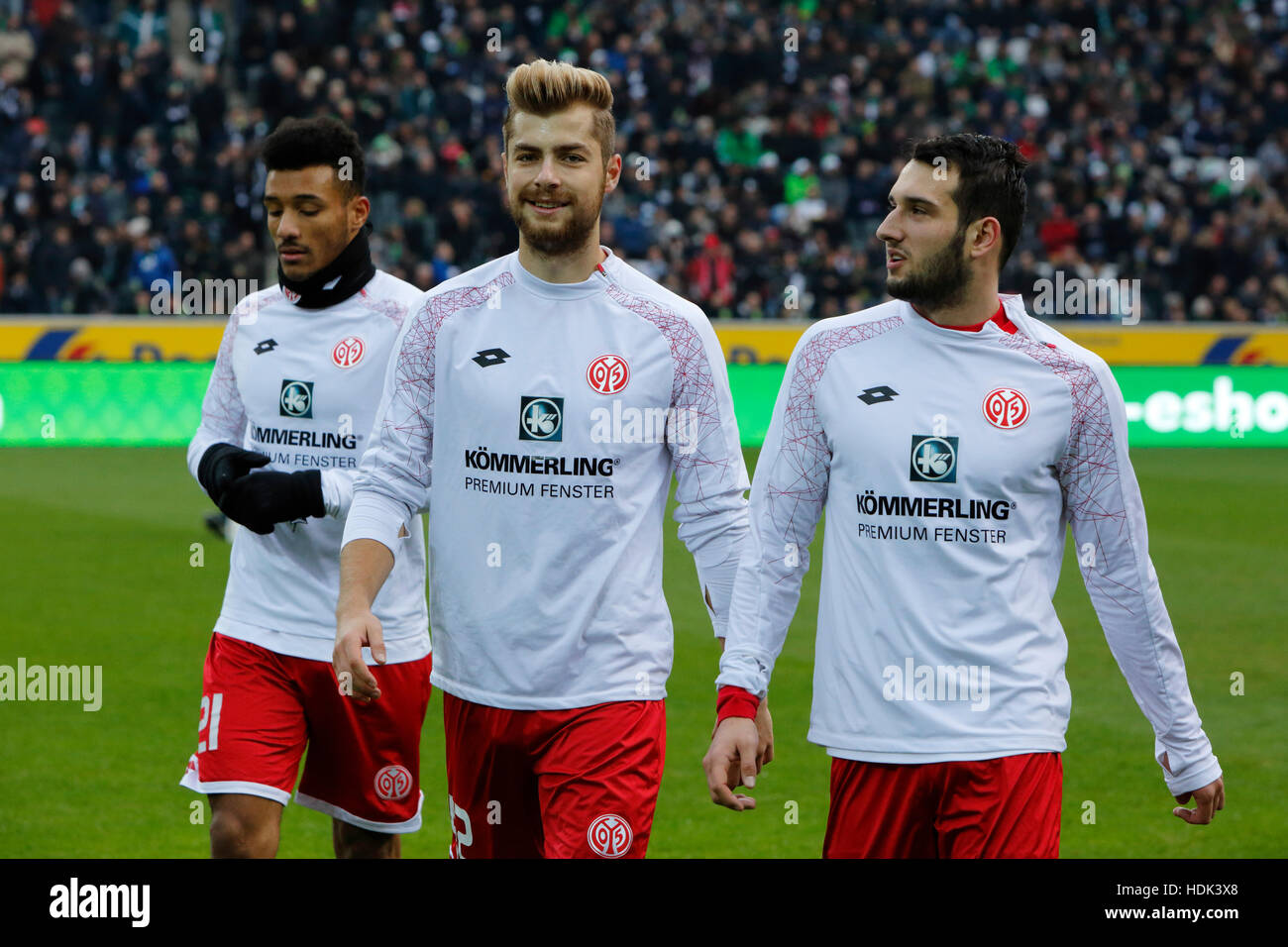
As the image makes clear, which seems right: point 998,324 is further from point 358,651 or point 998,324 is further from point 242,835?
point 242,835

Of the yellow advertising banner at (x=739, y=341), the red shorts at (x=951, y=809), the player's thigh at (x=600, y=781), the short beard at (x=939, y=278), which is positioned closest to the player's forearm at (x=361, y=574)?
the player's thigh at (x=600, y=781)

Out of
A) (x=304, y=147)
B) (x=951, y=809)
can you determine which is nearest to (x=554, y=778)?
(x=951, y=809)

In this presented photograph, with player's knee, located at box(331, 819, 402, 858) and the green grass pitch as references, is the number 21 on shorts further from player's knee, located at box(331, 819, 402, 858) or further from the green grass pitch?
the green grass pitch

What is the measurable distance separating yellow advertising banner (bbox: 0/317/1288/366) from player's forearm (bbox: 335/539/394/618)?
1460 centimetres

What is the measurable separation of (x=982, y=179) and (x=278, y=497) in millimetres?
2141

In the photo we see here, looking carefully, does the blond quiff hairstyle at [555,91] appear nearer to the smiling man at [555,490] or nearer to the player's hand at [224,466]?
the smiling man at [555,490]

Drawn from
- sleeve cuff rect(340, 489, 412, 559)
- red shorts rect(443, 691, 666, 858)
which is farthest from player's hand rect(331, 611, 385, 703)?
red shorts rect(443, 691, 666, 858)

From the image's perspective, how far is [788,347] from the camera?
64.2 feet

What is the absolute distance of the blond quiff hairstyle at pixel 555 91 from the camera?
4.11 m

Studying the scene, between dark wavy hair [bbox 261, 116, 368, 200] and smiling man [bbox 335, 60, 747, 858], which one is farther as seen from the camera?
dark wavy hair [bbox 261, 116, 368, 200]

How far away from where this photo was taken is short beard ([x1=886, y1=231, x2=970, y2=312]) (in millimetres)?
3811

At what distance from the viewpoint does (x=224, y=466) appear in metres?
4.94

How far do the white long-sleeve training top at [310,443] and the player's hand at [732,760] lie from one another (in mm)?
1525
